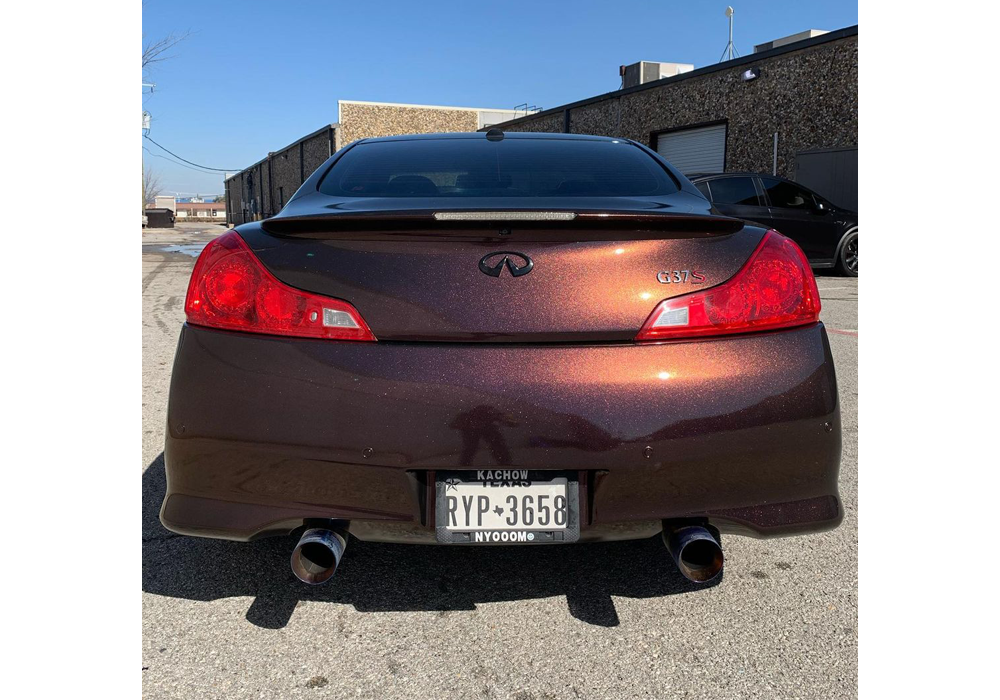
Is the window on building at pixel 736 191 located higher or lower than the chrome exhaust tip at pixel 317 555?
Result: higher

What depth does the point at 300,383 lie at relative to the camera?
180 cm

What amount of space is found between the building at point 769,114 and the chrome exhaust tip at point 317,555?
1704 cm

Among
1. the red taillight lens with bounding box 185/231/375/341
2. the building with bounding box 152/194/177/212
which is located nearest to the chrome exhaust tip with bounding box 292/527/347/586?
the red taillight lens with bounding box 185/231/375/341

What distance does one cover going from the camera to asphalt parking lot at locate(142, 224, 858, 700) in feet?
5.97

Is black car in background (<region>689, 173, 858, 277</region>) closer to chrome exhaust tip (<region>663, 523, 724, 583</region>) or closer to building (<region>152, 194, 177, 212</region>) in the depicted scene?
chrome exhaust tip (<region>663, 523, 724, 583</region>)

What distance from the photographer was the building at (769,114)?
1648 centimetres

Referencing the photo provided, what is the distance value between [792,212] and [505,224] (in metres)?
11.3

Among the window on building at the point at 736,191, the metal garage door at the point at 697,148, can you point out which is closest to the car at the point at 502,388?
→ the window on building at the point at 736,191

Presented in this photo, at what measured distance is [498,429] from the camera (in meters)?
1.74

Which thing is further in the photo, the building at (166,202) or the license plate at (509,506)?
the building at (166,202)

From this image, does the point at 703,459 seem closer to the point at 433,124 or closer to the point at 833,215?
the point at 833,215

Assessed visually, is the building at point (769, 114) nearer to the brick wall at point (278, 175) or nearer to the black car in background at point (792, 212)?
the black car in background at point (792, 212)
